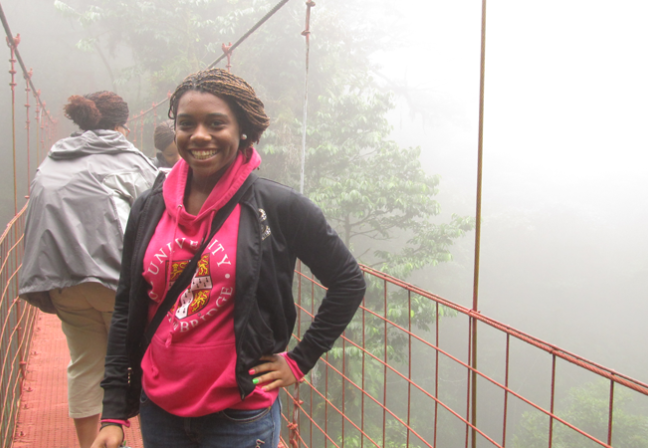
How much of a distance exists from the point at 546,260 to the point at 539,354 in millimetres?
7024

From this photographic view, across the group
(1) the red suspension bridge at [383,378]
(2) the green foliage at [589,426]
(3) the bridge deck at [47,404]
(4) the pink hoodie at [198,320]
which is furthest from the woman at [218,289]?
(2) the green foliage at [589,426]

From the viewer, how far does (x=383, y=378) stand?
21.1ft

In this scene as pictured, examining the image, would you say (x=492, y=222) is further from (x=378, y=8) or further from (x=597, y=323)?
(x=378, y=8)

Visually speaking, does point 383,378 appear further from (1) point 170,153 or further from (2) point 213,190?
(2) point 213,190

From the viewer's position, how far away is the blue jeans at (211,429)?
0.64 m

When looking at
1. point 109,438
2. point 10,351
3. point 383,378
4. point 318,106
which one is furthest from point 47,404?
point 318,106

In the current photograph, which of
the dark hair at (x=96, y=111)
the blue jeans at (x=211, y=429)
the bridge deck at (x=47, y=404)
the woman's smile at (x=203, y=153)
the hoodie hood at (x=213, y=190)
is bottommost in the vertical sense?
the bridge deck at (x=47, y=404)

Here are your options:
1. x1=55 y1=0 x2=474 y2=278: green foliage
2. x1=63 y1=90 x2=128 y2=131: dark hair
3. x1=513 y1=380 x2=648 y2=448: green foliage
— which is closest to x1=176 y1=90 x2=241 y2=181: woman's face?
x1=63 y1=90 x2=128 y2=131: dark hair

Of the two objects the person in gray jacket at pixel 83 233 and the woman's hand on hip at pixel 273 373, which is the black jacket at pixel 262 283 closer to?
the woman's hand on hip at pixel 273 373

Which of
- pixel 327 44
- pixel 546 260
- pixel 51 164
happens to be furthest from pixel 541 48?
pixel 51 164

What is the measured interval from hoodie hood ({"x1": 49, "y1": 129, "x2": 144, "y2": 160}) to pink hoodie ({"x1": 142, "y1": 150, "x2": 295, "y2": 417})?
1.95 ft

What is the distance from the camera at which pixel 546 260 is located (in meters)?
21.7

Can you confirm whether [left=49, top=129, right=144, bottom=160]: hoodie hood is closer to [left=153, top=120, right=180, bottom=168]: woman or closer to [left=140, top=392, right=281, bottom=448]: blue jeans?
[left=153, top=120, right=180, bottom=168]: woman

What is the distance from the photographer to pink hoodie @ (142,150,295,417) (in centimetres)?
61
